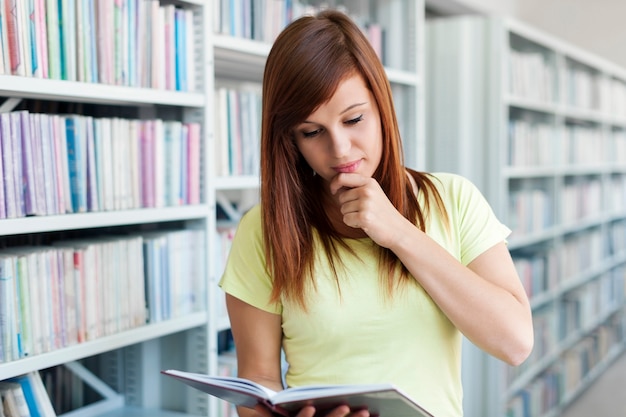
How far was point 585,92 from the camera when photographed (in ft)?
15.7

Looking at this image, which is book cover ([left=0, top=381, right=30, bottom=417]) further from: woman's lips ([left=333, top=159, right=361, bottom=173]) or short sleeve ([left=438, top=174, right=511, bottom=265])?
short sleeve ([left=438, top=174, right=511, bottom=265])

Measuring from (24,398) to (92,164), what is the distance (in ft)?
1.70

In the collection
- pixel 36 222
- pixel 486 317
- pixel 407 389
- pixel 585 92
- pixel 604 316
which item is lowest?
pixel 604 316

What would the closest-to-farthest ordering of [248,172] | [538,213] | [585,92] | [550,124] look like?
[248,172]
[538,213]
[550,124]
[585,92]

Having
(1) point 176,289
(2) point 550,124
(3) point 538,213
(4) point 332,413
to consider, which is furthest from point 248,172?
(2) point 550,124

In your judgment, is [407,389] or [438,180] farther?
[438,180]

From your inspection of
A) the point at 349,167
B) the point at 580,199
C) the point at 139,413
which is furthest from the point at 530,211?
the point at 349,167

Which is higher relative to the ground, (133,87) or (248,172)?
(133,87)

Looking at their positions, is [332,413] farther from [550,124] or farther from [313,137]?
[550,124]

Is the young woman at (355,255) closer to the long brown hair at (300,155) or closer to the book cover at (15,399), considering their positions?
the long brown hair at (300,155)

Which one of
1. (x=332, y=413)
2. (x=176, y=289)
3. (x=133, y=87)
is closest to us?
(x=332, y=413)

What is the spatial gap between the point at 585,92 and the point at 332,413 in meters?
4.30

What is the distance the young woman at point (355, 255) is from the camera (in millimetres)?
1165

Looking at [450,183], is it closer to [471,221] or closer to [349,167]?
[471,221]
